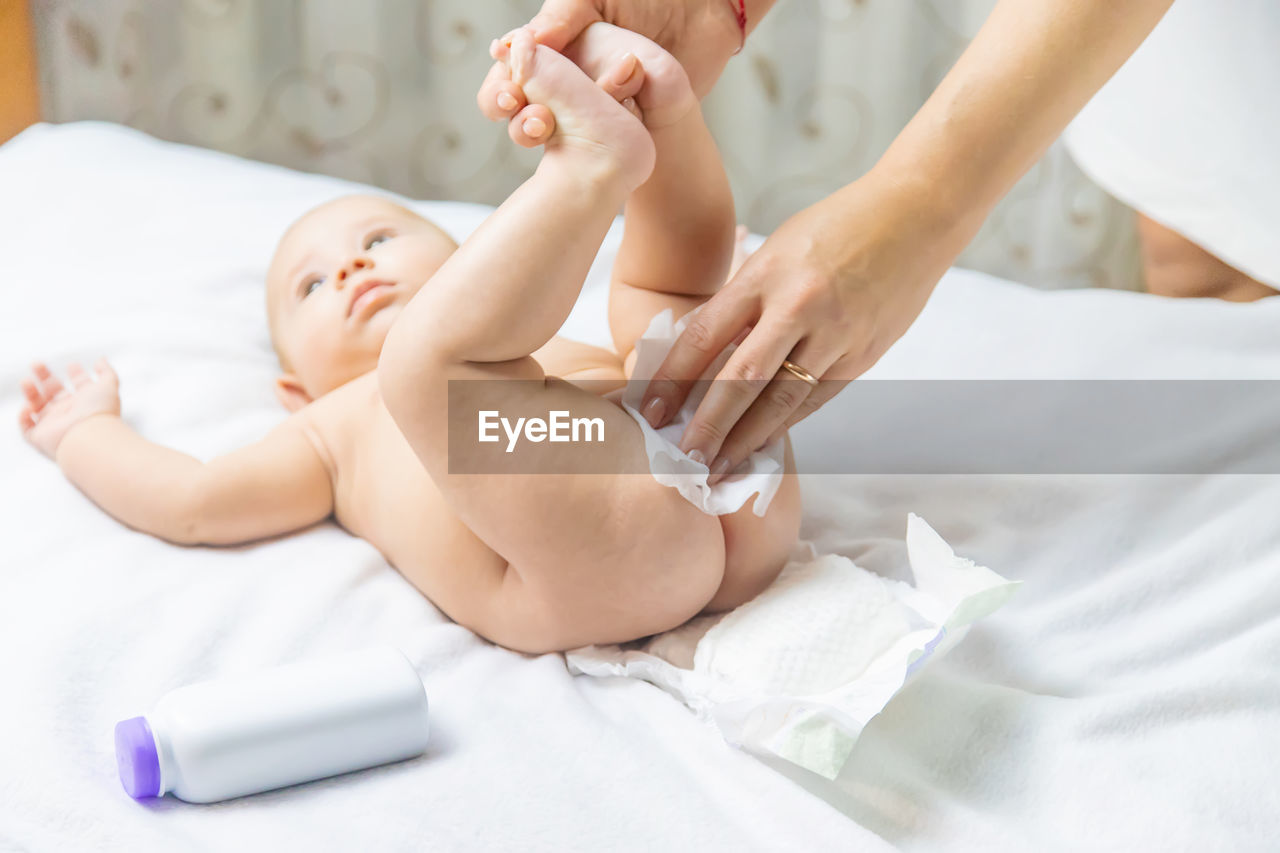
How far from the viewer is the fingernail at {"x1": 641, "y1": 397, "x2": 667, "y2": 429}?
0.82 meters

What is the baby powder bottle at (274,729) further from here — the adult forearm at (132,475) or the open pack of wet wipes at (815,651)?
the adult forearm at (132,475)

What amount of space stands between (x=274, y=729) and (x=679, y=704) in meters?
0.29

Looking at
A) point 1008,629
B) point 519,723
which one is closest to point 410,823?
point 519,723

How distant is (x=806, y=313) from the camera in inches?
29.8

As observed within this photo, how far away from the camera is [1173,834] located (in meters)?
0.66

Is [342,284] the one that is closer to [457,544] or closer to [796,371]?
[457,544]

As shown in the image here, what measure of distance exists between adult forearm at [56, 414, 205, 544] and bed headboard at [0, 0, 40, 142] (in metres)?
0.80

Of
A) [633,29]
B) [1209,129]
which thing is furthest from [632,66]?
[1209,129]

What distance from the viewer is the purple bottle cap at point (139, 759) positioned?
2.14ft

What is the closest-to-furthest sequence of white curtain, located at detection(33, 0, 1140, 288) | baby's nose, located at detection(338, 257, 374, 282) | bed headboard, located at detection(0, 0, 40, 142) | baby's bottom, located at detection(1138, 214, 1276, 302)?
1. baby's nose, located at detection(338, 257, 374, 282)
2. baby's bottom, located at detection(1138, 214, 1276, 302)
3. bed headboard, located at detection(0, 0, 40, 142)
4. white curtain, located at detection(33, 0, 1140, 288)

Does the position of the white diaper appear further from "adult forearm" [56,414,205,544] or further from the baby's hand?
the baby's hand

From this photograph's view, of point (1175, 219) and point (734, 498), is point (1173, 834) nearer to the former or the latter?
point (734, 498)

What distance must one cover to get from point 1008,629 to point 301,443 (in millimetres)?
665
